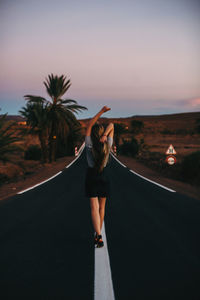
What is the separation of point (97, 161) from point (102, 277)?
1649 mm

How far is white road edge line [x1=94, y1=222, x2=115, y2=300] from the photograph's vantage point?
2.98 meters

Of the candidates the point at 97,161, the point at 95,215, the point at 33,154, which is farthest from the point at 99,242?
the point at 33,154

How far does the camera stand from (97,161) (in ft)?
13.7

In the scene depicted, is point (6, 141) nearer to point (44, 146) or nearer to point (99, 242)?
point (99, 242)

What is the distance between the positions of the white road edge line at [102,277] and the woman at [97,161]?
0.26 meters

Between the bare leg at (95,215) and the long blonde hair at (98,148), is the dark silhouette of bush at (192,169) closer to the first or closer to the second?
the bare leg at (95,215)

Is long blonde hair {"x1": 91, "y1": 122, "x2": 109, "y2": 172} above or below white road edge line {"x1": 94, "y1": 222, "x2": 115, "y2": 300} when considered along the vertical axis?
above

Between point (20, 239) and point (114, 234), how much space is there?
173cm

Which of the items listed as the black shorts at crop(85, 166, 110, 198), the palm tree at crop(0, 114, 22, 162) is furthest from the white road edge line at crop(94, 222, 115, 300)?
the palm tree at crop(0, 114, 22, 162)

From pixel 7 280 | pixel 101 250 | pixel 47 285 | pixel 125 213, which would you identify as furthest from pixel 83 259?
pixel 125 213

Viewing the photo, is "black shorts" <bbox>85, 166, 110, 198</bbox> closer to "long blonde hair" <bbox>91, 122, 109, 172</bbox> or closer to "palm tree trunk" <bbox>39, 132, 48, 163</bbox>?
"long blonde hair" <bbox>91, 122, 109, 172</bbox>

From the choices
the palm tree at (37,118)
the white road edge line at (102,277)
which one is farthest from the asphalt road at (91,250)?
the palm tree at (37,118)

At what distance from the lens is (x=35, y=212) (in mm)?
6805

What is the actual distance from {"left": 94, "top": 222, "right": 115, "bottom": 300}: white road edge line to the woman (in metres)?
0.26
